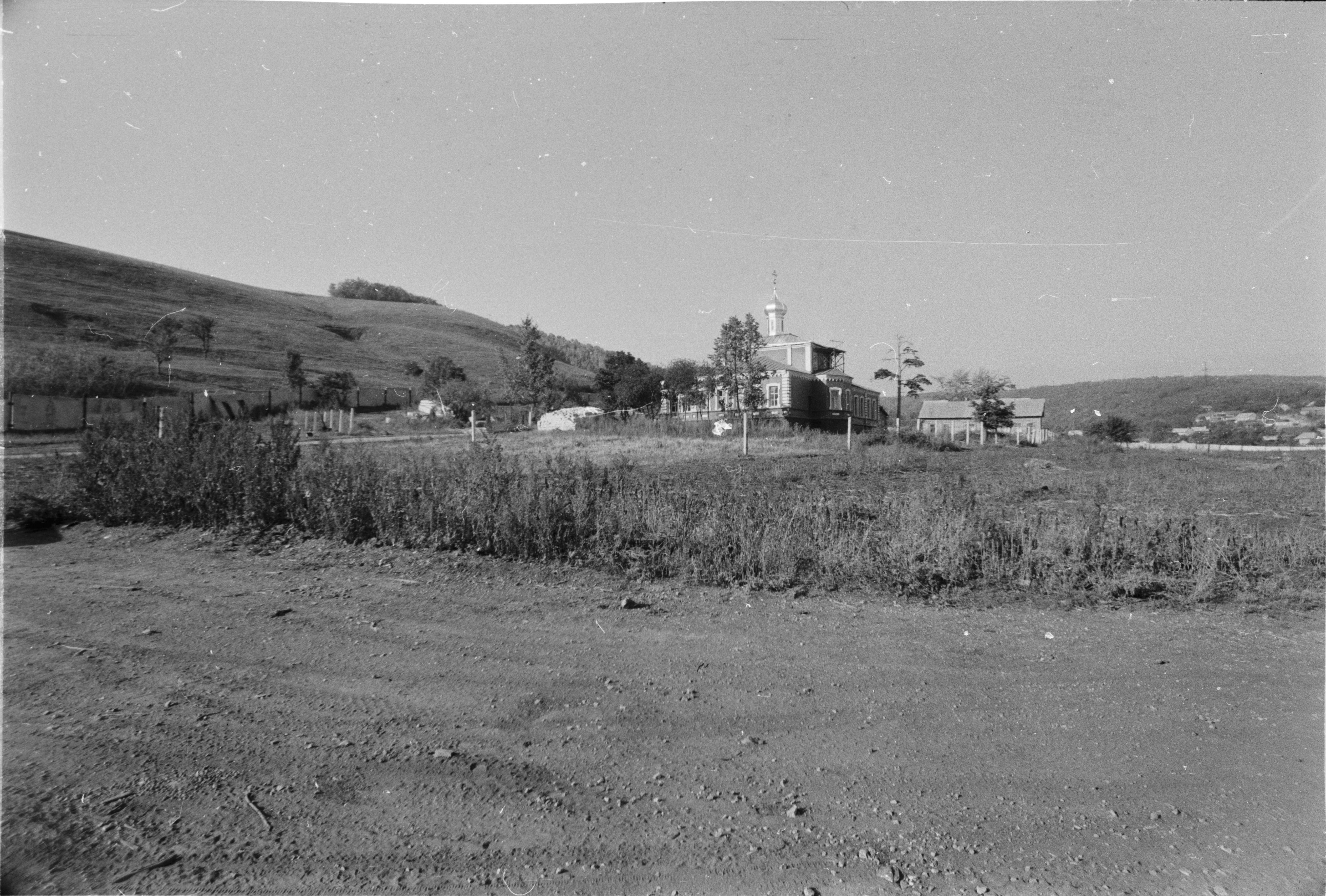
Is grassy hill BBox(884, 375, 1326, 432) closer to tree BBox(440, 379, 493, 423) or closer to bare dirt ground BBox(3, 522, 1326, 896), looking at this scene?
bare dirt ground BBox(3, 522, 1326, 896)

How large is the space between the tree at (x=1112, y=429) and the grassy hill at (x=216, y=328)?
18.9 meters

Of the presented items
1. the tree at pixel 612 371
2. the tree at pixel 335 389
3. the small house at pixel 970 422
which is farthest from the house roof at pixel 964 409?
the tree at pixel 335 389

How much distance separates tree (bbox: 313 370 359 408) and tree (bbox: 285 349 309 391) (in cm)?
130

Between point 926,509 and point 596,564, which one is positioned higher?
point 926,509

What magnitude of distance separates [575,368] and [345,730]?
2295 inches

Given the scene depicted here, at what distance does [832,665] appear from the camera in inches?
150

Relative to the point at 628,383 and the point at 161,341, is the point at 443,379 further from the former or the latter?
the point at 161,341

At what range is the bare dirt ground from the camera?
7.22 ft

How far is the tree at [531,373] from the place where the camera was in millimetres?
40281

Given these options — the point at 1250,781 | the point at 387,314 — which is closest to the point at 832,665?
the point at 1250,781

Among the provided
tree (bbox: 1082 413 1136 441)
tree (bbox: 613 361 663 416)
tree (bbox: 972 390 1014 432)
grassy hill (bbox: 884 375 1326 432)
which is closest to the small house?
tree (bbox: 972 390 1014 432)

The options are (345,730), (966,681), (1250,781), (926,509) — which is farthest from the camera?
(926,509)

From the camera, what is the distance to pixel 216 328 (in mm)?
35781

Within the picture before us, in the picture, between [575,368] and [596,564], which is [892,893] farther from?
[575,368]
